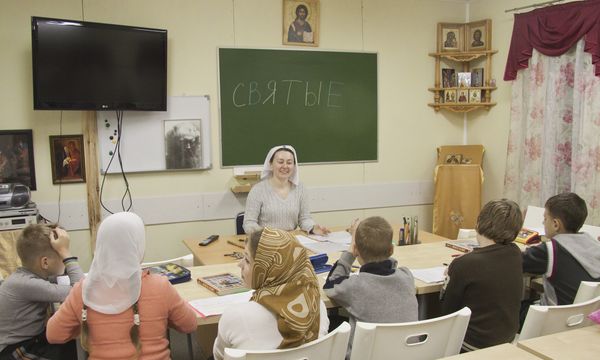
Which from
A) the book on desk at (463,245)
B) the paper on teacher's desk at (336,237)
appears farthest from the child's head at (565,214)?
the paper on teacher's desk at (336,237)

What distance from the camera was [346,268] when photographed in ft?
7.49

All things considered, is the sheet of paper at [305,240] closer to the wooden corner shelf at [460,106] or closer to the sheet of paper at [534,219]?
the sheet of paper at [534,219]

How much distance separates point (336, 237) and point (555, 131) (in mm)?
2237

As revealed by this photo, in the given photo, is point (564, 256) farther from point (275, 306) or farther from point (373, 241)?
point (275, 306)

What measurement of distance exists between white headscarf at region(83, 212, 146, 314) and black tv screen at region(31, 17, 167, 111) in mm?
2411

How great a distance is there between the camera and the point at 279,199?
388cm

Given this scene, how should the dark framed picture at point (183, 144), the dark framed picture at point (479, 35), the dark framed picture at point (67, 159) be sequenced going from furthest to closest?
the dark framed picture at point (479, 35)
the dark framed picture at point (183, 144)
the dark framed picture at point (67, 159)

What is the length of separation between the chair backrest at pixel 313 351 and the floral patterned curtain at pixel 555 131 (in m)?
3.18

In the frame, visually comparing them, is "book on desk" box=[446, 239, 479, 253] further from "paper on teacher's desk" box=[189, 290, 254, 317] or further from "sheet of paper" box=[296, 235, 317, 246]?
"paper on teacher's desk" box=[189, 290, 254, 317]

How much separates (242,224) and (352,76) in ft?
6.49

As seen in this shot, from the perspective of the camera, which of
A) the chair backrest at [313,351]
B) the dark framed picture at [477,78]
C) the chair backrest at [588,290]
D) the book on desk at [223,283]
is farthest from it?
the dark framed picture at [477,78]

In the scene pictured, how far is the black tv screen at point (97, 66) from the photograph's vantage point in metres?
3.70

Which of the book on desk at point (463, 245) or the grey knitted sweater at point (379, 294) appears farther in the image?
the book on desk at point (463, 245)

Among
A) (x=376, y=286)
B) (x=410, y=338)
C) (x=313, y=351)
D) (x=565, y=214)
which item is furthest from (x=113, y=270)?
(x=565, y=214)
